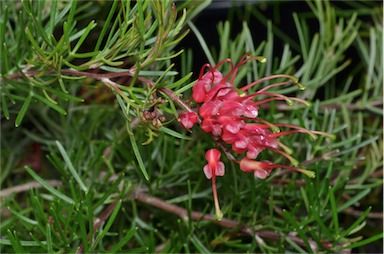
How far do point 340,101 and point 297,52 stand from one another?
7.4 inches

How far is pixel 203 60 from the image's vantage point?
65cm

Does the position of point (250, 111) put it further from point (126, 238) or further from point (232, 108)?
point (126, 238)

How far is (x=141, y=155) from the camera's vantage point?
42 cm

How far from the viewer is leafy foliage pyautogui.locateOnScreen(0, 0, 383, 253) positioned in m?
0.36

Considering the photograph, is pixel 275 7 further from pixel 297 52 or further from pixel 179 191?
pixel 179 191

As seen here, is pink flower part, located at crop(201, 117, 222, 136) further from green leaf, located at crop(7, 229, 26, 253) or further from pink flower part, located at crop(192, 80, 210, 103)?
green leaf, located at crop(7, 229, 26, 253)

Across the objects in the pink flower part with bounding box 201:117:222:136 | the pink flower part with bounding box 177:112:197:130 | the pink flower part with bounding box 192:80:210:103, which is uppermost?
the pink flower part with bounding box 192:80:210:103

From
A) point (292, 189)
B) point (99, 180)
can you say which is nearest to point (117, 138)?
point (99, 180)

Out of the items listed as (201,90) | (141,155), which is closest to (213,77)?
(201,90)

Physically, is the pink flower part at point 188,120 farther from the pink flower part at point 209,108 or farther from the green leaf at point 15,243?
the green leaf at point 15,243

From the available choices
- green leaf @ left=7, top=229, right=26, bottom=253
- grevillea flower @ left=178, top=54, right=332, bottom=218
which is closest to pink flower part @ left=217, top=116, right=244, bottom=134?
grevillea flower @ left=178, top=54, right=332, bottom=218

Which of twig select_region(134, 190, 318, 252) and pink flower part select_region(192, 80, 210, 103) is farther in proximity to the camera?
twig select_region(134, 190, 318, 252)

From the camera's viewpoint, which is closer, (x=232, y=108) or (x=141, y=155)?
(x=232, y=108)

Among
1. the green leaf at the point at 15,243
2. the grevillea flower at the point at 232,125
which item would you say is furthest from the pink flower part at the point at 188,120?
the green leaf at the point at 15,243
